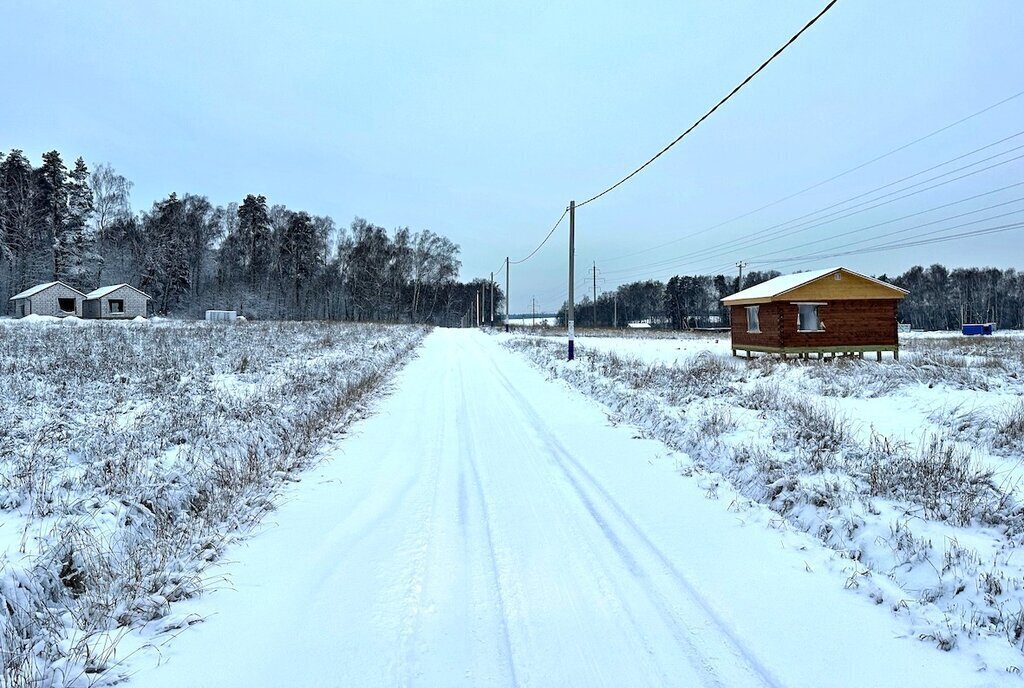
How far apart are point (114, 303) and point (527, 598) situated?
5998 centimetres

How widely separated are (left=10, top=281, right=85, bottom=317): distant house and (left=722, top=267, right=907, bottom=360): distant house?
185 feet

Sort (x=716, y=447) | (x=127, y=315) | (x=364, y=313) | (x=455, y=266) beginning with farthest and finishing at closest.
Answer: (x=455, y=266) → (x=364, y=313) → (x=127, y=315) → (x=716, y=447)

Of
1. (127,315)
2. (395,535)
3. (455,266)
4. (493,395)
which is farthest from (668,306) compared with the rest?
(395,535)

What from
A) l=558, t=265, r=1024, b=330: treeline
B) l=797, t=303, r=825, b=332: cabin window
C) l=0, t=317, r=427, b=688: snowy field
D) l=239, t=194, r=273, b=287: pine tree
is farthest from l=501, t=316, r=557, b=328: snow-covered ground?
l=0, t=317, r=427, b=688: snowy field

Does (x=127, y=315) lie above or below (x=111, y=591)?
above

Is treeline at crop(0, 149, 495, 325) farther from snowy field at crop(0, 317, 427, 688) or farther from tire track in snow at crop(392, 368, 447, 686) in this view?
tire track in snow at crop(392, 368, 447, 686)

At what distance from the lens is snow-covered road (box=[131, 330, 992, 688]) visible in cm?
264

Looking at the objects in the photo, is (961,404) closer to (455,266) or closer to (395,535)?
(395,535)

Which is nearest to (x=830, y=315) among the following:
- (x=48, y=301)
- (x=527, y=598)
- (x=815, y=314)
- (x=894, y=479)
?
(x=815, y=314)

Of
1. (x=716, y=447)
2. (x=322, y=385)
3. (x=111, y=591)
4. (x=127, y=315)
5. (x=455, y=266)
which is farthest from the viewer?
(x=455, y=266)

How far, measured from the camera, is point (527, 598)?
331cm

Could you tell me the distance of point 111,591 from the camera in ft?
10.6

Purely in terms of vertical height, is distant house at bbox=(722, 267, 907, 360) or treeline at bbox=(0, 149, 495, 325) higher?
treeline at bbox=(0, 149, 495, 325)

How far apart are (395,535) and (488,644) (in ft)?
5.46
